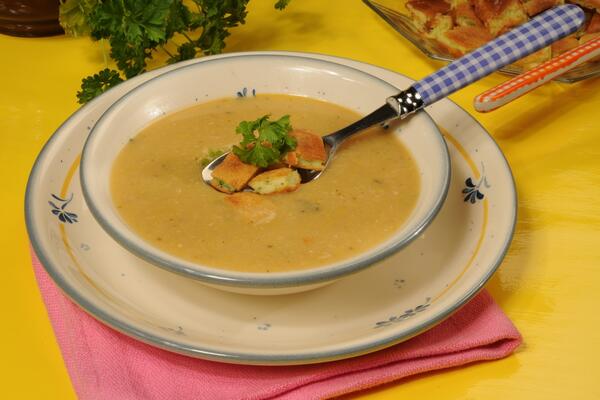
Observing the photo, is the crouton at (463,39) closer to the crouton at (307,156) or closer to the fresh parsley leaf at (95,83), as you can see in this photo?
the crouton at (307,156)

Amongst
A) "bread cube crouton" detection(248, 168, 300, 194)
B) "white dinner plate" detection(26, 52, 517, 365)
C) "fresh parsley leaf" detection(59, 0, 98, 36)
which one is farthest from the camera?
"fresh parsley leaf" detection(59, 0, 98, 36)

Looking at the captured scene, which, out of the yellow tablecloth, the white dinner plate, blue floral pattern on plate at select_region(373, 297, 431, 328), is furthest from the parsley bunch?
blue floral pattern on plate at select_region(373, 297, 431, 328)

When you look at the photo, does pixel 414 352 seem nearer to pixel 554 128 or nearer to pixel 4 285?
pixel 4 285

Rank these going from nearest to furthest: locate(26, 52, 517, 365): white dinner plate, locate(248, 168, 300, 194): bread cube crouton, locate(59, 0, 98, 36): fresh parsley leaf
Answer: locate(26, 52, 517, 365): white dinner plate, locate(248, 168, 300, 194): bread cube crouton, locate(59, 0, 98, 36): fresh parsley leaf

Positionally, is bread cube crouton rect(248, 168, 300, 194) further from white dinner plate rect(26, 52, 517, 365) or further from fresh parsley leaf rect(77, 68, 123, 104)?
fresh parsley leaf rect(77, 68, 123, 104)

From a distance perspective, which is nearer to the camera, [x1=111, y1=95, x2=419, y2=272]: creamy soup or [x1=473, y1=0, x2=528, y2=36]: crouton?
[x1=111, y1=95, x2=419, y2=272]: creamy soup

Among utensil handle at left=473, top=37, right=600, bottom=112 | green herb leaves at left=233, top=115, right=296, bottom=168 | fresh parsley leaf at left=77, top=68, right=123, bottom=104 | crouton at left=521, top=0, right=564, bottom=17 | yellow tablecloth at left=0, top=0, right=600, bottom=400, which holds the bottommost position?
yellow tablecloth at left=0, top=0, right=600, bottom=400

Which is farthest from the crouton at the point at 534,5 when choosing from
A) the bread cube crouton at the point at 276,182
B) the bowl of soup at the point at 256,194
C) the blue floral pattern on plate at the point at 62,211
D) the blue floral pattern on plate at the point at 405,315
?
the blue floral pattern on plate at the point at 62,211
